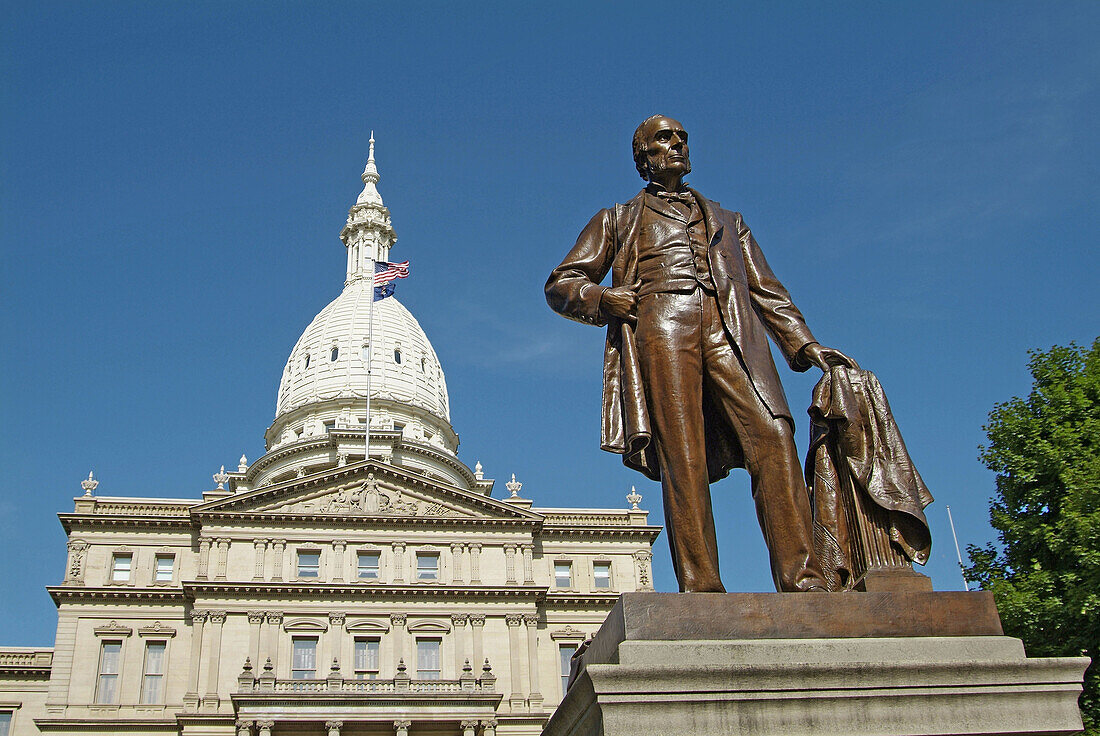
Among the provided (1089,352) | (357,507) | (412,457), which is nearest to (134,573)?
(357,507)

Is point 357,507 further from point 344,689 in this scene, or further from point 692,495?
point 692,495

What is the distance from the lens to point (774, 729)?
4.62 metres

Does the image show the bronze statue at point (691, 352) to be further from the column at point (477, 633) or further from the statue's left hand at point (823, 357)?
the column at point (477, 633)

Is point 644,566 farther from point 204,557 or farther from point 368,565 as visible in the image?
point 204,557

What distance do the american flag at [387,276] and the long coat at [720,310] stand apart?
52.7 m

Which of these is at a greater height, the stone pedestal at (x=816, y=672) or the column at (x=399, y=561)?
the column at (x=399, y=561)

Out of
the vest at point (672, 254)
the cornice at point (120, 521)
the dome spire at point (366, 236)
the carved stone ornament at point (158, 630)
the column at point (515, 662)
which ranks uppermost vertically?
the dome spire at point (366, 236)

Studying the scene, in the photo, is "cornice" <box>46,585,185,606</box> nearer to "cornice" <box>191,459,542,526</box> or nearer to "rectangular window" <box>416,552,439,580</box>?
"cornice" <box>191,459,542,526</box>

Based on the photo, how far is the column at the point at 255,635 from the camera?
153 ft

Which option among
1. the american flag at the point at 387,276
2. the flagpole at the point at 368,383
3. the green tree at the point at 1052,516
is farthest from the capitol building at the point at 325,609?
the green tree at the point at 1052,516

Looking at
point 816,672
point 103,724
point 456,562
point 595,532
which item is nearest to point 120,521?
point 103,724

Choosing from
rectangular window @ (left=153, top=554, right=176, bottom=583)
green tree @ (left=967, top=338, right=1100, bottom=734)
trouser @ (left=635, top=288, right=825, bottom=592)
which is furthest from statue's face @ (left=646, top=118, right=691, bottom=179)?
rectangular window @ (left=153, top=554, right=176, bottom=583)

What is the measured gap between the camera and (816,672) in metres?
4.69

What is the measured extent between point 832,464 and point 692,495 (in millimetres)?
869
